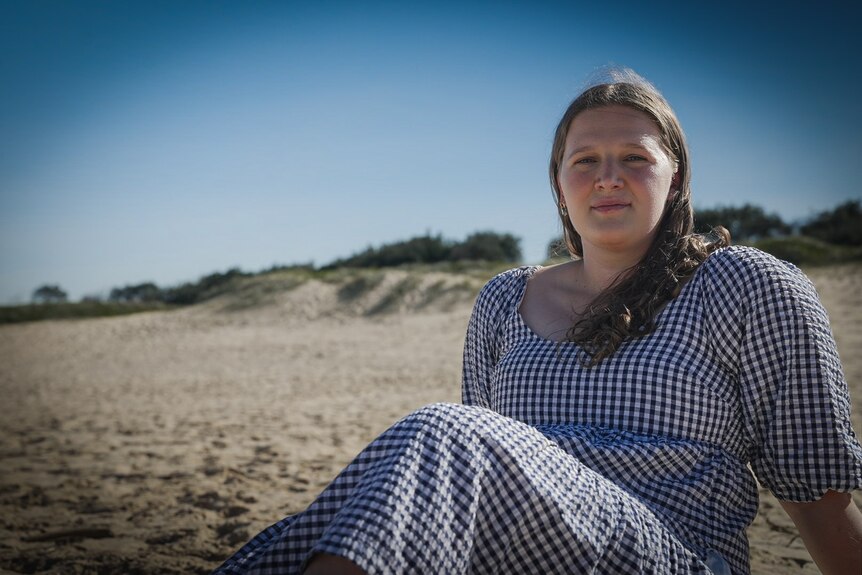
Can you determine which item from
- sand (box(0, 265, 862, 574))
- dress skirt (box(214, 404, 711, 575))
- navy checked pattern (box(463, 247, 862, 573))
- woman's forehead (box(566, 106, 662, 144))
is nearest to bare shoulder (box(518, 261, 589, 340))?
navy checked pattern (box(463, 247, 862, 573))

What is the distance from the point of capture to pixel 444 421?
1191mm

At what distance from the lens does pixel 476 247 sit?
A: 28.9 metres

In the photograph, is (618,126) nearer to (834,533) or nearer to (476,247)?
(834,533)

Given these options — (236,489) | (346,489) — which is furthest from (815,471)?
(236,489)

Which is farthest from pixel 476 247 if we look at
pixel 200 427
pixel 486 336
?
pixel 486 336

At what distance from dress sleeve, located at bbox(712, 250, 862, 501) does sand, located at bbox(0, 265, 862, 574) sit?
1.55 m

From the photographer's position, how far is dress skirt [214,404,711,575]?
3.50ft

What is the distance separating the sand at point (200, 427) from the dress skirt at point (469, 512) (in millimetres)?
1777

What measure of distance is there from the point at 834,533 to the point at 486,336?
1065 millimetres

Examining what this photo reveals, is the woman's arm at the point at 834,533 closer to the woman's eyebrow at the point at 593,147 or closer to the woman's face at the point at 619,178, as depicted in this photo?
the woman's face at the point at 619,178

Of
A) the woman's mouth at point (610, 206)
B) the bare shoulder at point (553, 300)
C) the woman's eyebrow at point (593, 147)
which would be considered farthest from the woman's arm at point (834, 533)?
the woman's eyebrow at point (593, 147)

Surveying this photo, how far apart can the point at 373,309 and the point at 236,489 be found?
46.0ft

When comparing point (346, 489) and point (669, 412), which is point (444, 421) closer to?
point (346, 489)

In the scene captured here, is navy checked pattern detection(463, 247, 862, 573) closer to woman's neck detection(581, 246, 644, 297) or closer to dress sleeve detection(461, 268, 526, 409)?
woman's neck detection(581, 246, 644, 297)
